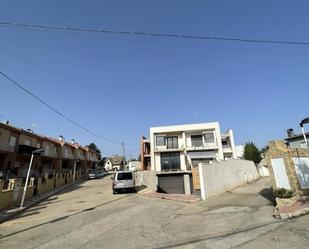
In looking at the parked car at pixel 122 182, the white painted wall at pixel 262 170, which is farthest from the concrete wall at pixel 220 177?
the white painted wall at pixel 262 170

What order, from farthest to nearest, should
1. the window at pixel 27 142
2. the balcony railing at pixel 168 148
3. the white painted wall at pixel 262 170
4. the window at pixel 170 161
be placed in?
1. the white painted wall at pixel 262 170
2. the balcony railing at pixel 168 148
3. the window at pixel 170 161
4. the window at pixel 27 142

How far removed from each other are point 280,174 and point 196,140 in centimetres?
2245

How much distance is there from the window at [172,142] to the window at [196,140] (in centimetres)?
280

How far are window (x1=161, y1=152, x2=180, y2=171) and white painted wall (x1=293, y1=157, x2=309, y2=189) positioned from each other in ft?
75.4

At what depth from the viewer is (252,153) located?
42.6 metres

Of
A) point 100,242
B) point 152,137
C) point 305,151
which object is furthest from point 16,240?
point 152,137

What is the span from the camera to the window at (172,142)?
117ft

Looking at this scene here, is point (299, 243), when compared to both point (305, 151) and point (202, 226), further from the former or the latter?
point (305, 151)

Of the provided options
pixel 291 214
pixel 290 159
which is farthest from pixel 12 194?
pixel 290 159

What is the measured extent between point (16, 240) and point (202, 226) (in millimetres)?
7053

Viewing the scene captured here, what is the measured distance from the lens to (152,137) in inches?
1405

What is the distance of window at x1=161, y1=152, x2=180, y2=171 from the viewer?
113 feet

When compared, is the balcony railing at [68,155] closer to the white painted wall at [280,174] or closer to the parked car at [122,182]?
the parked car at [122,182]

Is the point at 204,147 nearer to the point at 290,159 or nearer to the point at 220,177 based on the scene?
the point at 220,177
